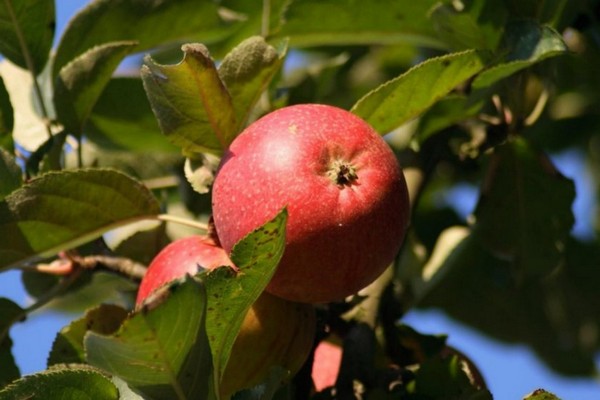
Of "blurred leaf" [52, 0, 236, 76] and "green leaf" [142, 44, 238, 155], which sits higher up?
"green leaf" [142, 44, 238, 155]

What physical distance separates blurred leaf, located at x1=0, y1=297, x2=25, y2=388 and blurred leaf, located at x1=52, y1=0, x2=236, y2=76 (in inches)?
16.3

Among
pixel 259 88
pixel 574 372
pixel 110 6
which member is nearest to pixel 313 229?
pixel 259 88

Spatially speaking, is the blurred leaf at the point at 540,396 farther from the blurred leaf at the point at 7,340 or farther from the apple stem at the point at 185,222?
the blurred leaf at the point at 7,340

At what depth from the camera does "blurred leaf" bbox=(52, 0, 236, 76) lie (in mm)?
1805

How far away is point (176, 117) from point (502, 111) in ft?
2.35

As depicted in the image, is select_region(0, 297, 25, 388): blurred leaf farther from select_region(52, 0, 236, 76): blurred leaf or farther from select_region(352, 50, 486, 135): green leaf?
select_region(352, 50, 486, 135): green leaf

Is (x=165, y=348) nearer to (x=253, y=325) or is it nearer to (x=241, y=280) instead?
(x=241, y=280)

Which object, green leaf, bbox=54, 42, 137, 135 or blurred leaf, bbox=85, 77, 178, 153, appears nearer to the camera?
green leaf, bbox=54, 42, 137, 135

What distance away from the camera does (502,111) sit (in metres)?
1.94

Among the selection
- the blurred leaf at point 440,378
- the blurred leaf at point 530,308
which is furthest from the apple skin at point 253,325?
the blurred leaf at point 530,308

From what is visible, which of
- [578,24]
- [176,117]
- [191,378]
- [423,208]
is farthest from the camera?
[423,208]

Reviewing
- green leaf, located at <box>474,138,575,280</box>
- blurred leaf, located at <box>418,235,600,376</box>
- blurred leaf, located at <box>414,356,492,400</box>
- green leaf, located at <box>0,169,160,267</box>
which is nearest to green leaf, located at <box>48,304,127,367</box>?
green leaf, located at <box>0,169,160,267</box>

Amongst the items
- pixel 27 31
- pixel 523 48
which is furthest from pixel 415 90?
pixel 27 31

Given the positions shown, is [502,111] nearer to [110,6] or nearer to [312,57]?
[110,6]
